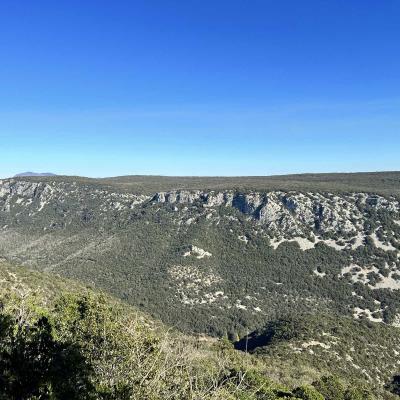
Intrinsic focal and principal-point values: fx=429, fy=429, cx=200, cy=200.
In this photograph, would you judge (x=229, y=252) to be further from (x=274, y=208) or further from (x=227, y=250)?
(x=274, y=208)

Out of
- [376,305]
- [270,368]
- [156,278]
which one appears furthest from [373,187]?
[270,368]

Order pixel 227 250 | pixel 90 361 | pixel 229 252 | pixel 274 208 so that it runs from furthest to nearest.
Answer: pixel 274 208 < pixel 227 250 < pixel 229 252 < pixel 90 361

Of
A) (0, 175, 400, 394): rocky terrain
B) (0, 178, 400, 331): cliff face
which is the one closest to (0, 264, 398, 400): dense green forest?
(0, 175, 400, 394): rocky terrain

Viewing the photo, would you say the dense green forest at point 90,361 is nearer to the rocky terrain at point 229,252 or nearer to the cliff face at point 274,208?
the rocky terrain at point 229,252

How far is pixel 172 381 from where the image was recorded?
46.5 ft

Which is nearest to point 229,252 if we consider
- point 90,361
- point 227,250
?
point 227,250

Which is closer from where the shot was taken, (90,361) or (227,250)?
(90,361)

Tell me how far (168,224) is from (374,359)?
8317 centimetres

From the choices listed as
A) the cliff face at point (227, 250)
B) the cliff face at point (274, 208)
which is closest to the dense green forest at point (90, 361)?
the cliff face at point (227, 250)

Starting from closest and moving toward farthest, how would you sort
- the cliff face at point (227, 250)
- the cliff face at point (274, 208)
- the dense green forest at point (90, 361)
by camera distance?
the dense green forest at point (90, 361) → the cliff face at point (227, 250) → the cliff face at point (274, 208)

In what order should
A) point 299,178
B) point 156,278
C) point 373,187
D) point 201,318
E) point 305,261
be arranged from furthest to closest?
1. point 299,178
2. point 373,187
3. point 305,261
4. point 156,278
5. point 201,318

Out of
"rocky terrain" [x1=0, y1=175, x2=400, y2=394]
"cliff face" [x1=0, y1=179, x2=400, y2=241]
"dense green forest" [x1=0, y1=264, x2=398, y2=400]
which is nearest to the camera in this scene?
"dense green forest" [x1=0, y1=264, x2=398, y2=400]

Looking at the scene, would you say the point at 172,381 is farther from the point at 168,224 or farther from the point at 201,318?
the point at 168,224

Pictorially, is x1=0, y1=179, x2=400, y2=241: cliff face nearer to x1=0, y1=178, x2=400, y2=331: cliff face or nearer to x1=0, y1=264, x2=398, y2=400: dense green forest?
x1=0, y1=178, x2=400, y2=331: cliff face
